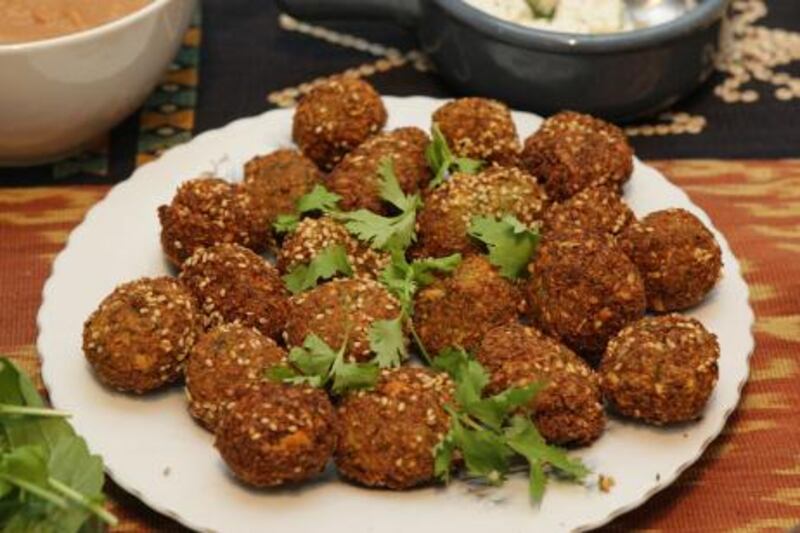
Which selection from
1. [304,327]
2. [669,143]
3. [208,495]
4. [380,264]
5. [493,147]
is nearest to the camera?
[208,495]

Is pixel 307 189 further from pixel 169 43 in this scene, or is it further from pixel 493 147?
pixel 169 43

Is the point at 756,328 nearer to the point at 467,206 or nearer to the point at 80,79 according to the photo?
the point at 467,206

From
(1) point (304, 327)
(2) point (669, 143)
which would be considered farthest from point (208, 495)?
(2) point (669, 143)

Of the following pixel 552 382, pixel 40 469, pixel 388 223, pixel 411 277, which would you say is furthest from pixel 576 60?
pixel 40 469

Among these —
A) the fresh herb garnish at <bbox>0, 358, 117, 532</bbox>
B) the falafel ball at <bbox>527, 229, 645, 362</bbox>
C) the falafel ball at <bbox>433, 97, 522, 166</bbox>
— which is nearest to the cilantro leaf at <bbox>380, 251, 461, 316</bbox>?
the falafel ball at <bbox>527, 229, 645, 362</bbox>

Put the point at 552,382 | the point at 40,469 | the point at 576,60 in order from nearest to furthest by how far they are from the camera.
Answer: the point at 40,469 → the point at 552,382 → the point at 576,60

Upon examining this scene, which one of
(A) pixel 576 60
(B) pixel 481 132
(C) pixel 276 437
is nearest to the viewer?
(C) pixel 276 437

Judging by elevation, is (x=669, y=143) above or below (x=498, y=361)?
below
